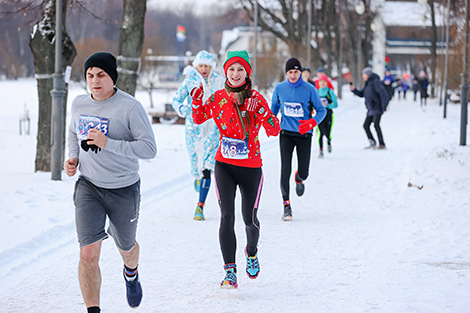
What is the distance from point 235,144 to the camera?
5422mm

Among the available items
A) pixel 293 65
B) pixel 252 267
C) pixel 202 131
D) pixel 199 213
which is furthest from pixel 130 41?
pixel 252 267

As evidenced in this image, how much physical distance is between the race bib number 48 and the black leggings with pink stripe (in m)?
1.35

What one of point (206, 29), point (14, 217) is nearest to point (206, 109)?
point (14, 217)

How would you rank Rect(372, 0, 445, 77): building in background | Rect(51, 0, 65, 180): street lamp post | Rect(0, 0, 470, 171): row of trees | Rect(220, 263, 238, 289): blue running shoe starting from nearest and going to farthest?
Rect(220, 263, 238, 289): blue running shoe, Rect(51, 0, 65, 180): street lamp post, Rect(0, 0, 470, 171): row of trees, Rect(372, 0, 445, 77): building in background

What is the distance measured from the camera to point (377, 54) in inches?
3511

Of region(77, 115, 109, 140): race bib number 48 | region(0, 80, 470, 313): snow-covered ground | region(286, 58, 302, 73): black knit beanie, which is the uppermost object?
region(286, 58, 302, 73): black knit beanie

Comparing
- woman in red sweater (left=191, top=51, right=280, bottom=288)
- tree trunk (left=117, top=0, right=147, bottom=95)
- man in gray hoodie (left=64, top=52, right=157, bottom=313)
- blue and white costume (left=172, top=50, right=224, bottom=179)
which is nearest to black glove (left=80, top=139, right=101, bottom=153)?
man in gray hoodie (left=64, top=52, right=157, bottom=313)

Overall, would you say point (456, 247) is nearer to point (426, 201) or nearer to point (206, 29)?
point (426, 201)

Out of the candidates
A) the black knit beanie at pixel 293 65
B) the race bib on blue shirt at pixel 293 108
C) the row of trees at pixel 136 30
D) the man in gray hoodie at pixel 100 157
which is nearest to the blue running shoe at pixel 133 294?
the man in gray hoodie at pixel 100 157

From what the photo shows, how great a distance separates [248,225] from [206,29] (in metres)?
118

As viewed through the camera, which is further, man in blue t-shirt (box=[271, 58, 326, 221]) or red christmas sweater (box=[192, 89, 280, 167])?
man in blue t-shirt (box=[271, 58, 326, 221])

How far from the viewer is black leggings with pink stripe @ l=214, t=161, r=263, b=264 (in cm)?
539

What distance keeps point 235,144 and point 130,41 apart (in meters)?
9.16

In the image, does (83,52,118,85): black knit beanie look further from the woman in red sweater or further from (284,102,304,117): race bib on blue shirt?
(284,102,304,117): race bib on blue shirt
